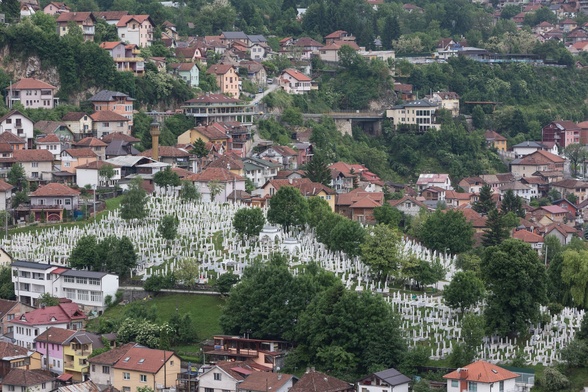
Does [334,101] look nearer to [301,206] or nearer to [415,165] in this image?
→ [415,165]

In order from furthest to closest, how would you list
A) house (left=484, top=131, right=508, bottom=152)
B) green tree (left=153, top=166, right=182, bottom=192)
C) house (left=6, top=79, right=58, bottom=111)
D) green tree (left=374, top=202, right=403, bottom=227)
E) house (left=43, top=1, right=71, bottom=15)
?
house (left=484, top=131, right=508, bottom=152) → house (left=43, top=1, right=71, bottom=15) → house (left=6, top=79, right=58, bottom=111) → green tree (left=374, top=202, right=403, bottom=227) → green tree (left=153, top=166, right=182, bottom=192)

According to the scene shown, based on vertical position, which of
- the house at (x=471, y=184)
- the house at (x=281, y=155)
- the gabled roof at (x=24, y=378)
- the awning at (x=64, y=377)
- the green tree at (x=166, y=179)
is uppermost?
the house at (x=281, y=155)

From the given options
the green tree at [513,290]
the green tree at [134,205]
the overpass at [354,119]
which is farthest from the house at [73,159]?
the green tree at [513,290]

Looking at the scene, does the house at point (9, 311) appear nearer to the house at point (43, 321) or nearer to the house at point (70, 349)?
the house at point (43, 321)

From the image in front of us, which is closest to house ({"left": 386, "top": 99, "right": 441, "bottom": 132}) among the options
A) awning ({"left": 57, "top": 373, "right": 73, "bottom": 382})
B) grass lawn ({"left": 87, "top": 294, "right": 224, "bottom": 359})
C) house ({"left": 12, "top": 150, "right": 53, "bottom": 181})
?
house ({"left": 12, "top": 150, "right": 53, "bottom": 181})

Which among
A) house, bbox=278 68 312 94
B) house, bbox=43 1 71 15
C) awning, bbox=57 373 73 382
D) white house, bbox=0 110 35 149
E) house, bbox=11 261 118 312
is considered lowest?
awning, bbox=57 373 73 382

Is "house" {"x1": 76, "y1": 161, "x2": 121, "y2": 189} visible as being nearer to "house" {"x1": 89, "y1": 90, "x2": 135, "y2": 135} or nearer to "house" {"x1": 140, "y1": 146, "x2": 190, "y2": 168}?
"house" {"x1": 140, "y1": 146, "x2": 190, "y2": 168}
